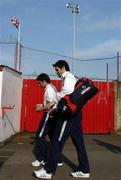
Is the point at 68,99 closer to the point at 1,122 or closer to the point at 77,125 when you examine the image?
the point at 77,125

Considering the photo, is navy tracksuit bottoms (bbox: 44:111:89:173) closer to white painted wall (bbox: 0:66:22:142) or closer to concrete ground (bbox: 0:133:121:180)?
concrete ground (bbox: 0:133:121:180)

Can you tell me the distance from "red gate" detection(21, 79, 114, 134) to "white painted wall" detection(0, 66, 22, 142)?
437 millimetres

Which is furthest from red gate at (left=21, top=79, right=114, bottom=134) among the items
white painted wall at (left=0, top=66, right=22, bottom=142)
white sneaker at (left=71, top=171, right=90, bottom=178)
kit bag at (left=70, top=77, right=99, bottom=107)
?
kit bag at (left=70, top=77, right=99, bottom=107)

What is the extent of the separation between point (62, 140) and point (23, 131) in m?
9.79

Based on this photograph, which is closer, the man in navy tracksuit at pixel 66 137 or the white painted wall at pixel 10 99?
the man in navy tracksuit at pixel 66 137

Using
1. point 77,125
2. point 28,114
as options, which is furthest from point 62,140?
point 28,114

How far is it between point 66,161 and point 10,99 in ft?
19.3

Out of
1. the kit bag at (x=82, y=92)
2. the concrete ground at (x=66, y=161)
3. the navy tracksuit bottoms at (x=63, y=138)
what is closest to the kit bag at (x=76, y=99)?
the kit bag at (x=82, y=92)

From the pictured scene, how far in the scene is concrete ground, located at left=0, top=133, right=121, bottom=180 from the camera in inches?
305

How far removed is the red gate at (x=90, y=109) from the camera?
670 inches

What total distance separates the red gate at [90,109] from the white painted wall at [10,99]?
0.44m

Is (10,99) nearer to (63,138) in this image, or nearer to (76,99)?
(63,138)

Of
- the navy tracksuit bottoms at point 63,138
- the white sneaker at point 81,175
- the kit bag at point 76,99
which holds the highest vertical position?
the kit bag at point 76,99

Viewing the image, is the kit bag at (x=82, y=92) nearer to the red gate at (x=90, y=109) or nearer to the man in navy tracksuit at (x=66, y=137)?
the man in navy tracksuit at (x=66, y=137)
